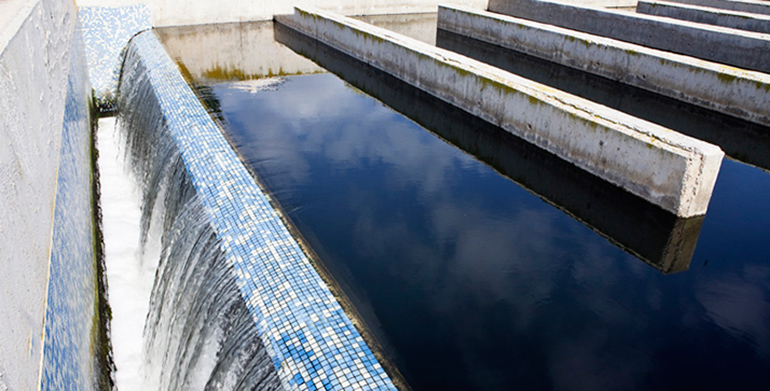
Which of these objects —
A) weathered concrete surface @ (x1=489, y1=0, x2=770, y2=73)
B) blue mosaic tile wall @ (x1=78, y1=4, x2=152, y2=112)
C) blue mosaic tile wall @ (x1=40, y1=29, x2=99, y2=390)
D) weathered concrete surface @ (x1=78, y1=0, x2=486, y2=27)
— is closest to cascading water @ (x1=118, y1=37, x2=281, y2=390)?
blue mosaic tile wall @ (x1=40, y1=29, x2=99, y2=390)

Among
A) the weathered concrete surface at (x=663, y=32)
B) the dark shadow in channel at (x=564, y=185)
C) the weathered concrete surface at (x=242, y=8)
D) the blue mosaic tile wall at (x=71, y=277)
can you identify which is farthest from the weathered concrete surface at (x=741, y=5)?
the blue mosaic tile wall at (x=71, y=277)

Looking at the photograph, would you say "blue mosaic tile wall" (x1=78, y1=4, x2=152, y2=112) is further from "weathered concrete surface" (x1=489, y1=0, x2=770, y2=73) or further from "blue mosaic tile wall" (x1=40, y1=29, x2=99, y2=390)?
"weathered concrete surface" (x1=489, y1=0, x2=770, y2=73)

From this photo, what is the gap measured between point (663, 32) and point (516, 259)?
1182 centimetres

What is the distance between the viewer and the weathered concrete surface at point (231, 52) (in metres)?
13.7

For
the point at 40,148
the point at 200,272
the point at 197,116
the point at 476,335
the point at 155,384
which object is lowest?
the point at 155,384

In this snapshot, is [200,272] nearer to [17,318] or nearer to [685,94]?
[17,318]

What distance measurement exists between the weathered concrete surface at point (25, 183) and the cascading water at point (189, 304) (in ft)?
4.17

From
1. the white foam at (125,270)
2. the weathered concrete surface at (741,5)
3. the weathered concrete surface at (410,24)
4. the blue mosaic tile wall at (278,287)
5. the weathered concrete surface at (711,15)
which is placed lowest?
the white foam at (125,270)

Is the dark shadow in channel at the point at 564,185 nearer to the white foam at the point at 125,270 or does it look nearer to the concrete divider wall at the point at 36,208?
the white foam at the point at 125,270

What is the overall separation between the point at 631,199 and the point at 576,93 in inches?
Answer: 204

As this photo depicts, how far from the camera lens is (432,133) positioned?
9938mm

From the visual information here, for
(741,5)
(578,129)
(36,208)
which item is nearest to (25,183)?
(36,208)

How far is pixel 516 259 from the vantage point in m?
6.28

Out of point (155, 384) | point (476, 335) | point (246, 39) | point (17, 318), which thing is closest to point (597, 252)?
point (476, 335)
